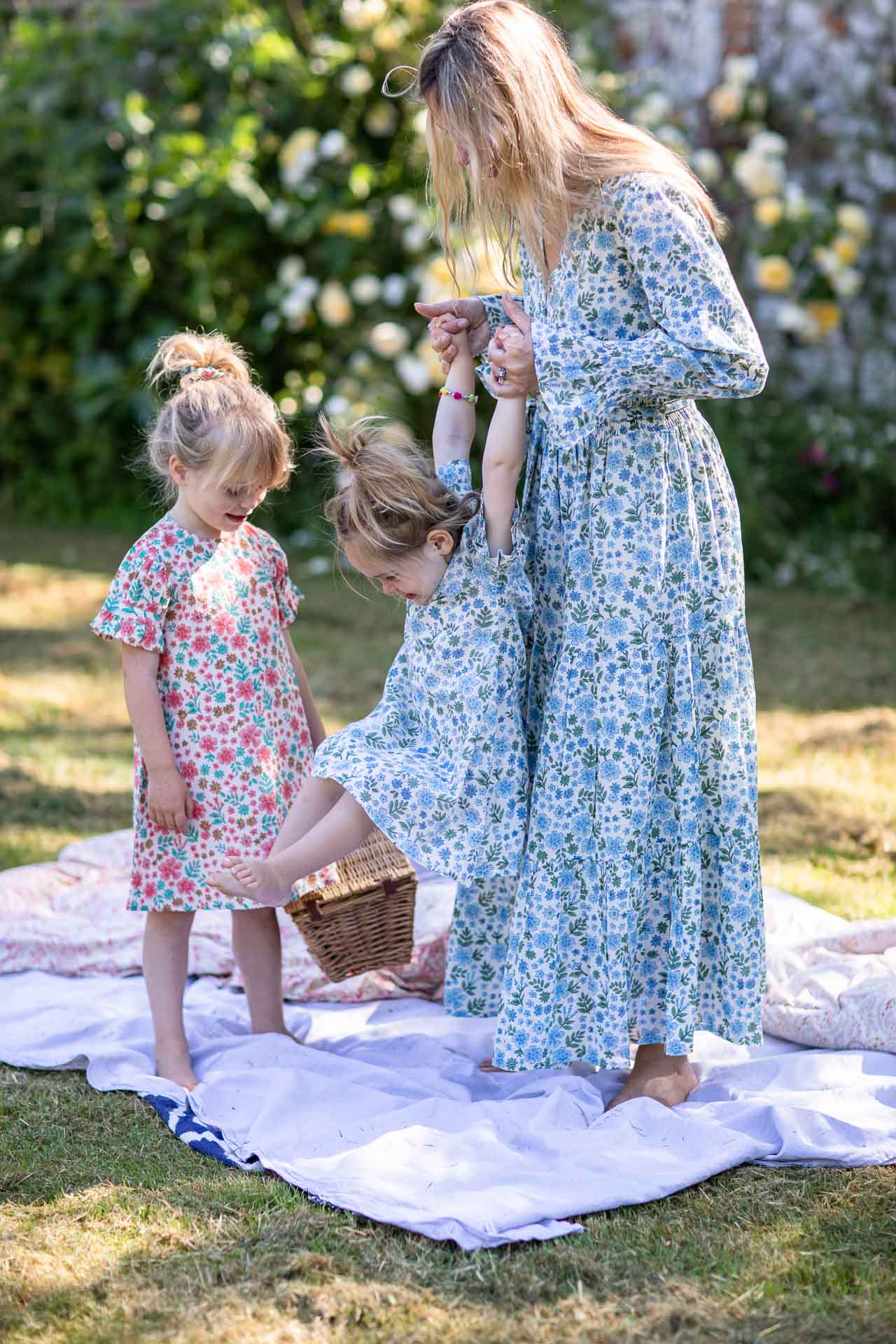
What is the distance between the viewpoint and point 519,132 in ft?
7.20

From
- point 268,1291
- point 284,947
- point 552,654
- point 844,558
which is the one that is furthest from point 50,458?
point 268,1291

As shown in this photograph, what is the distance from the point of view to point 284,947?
10.4 ft

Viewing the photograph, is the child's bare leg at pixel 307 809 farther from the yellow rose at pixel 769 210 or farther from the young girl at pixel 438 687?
the yellow rose at pixel 769 210

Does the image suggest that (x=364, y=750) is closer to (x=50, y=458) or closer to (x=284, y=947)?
(x=284, y=947)

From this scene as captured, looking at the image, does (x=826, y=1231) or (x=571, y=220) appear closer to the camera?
(x=826, y=1231)

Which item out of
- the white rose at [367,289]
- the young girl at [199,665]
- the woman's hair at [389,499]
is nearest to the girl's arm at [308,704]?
the young girl at [199,665]

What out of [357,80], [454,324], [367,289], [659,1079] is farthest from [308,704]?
[357,80]

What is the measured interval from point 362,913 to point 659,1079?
579mm

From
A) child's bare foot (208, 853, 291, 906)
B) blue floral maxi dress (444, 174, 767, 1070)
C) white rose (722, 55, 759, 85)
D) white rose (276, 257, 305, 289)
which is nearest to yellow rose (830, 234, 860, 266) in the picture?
white rose (722, 55, 759, 85)

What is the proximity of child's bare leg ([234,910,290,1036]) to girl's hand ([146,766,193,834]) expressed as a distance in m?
0.26

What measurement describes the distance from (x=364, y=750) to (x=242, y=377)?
76 cm

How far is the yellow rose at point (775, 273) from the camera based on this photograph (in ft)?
20.7

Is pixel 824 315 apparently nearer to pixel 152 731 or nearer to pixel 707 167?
pixel 707 167

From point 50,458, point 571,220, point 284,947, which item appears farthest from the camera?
point 50,458
